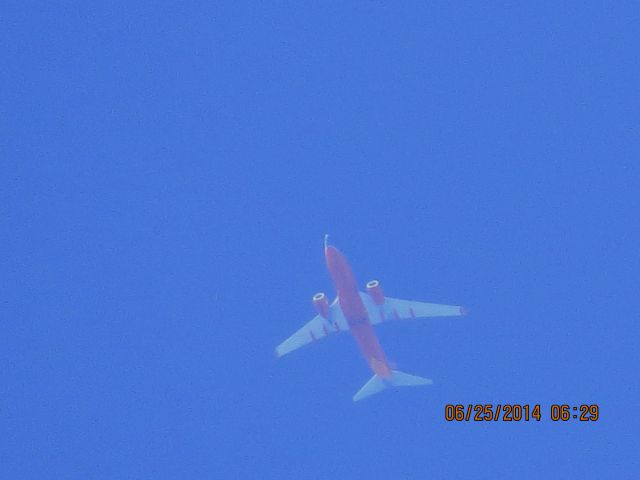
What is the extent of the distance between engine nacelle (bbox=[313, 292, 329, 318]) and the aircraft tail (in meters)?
2.89

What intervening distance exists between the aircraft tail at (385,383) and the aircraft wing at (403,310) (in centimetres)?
199

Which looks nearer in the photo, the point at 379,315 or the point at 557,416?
the point at 557,416

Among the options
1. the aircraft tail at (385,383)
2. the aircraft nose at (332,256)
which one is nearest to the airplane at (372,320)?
the aircraft tail at (385,383)

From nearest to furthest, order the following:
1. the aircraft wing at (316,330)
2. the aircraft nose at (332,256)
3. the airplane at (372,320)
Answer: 1. the aircraft nose at (332,256)
2. the airplane at (372,320)
3. the aircraft wing at (316,330)

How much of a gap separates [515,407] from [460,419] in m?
1.76

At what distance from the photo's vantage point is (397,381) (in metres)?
Result: 37.4

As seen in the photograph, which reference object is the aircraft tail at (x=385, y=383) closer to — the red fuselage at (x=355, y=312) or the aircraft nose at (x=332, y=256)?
Answer: the red fuselage at (x=355, y=312)

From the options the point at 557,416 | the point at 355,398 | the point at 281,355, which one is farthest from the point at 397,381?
the point at 557,416

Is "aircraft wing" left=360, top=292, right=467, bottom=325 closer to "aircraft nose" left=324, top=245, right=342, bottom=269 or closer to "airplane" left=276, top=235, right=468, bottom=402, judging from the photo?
"airplane" left=276, top=235, right=468, bottom=402

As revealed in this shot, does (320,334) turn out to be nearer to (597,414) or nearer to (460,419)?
(460,419)

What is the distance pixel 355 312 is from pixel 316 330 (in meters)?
2.97

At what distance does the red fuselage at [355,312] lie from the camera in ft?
113

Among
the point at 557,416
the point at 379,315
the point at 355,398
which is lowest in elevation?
the point at 557,416

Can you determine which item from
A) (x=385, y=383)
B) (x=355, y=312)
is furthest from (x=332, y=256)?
(x=385, y=383)
